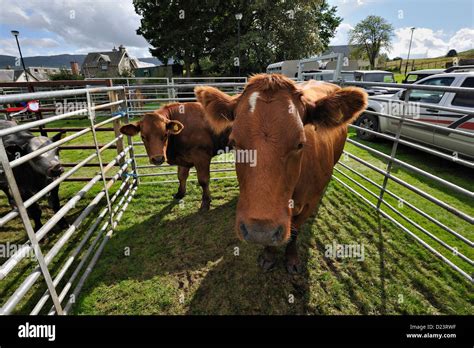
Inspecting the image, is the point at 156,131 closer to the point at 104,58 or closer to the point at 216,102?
the point at 216,102

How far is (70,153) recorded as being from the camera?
8227mm

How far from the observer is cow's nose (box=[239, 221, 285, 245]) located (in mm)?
1668

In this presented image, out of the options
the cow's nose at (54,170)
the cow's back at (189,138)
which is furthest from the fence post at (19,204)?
the cow's back at (189,138)

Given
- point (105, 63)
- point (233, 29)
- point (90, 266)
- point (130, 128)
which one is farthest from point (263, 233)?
point (105, 63)

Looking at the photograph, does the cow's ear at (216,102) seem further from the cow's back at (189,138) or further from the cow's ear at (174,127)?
the cow's back at (189,138)

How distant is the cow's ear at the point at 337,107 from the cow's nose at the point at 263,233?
3.40ft

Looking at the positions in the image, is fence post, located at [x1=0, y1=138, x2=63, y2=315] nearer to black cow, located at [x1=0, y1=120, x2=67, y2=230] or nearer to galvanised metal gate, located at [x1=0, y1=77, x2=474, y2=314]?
galvanised metal gate, located at [x1=0, y1=77, x2=474, y2=314]

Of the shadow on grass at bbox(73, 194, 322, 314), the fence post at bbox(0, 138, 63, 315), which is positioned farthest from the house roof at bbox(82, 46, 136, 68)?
the fence post at bbox(0, 138, 63, 315)

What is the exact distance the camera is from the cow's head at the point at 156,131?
4047mm

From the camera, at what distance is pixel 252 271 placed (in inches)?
123

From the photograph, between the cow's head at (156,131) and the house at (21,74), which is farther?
the house at (21,74)
